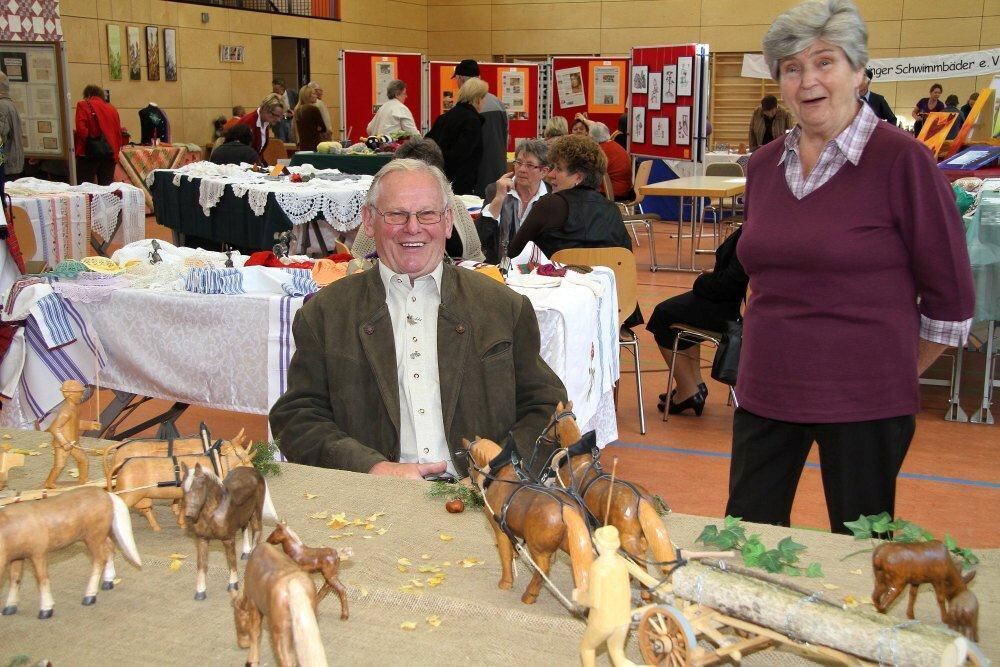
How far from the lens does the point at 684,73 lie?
1133 centimetres

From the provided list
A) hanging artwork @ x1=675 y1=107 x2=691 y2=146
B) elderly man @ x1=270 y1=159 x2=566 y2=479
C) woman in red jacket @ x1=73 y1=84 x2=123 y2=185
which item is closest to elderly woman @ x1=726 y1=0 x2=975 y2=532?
elderly man @ x1=270 y1=159 x2=566 y2=479

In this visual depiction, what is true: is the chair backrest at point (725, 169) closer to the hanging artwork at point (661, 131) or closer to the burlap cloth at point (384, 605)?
the hanging artwork at point (661, 131)

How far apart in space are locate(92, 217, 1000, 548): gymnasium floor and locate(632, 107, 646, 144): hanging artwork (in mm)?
6844

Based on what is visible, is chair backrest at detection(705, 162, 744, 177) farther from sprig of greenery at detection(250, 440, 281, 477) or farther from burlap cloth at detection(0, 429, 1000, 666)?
burlap cloth at detection(0, 429, 1000, 666)

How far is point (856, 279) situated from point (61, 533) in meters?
1.51

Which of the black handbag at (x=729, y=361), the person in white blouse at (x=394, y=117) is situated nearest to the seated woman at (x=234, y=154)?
the person in white blouse at (x=394, y=117)

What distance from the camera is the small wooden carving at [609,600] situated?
952mm

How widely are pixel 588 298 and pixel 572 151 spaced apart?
4.64ft

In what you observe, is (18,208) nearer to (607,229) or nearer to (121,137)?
(607,229)

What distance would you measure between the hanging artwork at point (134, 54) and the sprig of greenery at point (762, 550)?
1540 centimetres

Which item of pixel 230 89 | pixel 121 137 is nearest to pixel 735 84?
pixel 230 89

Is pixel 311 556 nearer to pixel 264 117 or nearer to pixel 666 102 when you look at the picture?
pixel 264 117

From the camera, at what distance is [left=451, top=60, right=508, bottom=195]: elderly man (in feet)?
A: 28.2

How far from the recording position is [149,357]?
3.74m
